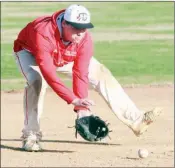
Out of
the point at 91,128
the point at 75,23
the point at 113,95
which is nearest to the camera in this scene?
the point at 75,23

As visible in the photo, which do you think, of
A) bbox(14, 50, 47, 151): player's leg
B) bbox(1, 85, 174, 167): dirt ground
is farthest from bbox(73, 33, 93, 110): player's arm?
bbox(1, 85, 174, 167): dirt ground

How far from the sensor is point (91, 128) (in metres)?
11.1

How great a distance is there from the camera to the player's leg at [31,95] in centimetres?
1142

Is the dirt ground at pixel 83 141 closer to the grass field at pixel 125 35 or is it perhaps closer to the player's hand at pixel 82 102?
the player's hand at pixel 82 102

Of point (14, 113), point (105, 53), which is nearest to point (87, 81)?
point (14, 113)

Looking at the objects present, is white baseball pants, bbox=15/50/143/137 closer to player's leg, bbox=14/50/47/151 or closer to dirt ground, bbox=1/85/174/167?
player's leg, bbox=14/50/47/151

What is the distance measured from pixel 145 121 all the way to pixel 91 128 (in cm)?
80

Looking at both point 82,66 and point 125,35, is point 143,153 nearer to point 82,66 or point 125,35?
point 82,66

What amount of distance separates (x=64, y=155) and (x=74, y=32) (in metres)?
1.56

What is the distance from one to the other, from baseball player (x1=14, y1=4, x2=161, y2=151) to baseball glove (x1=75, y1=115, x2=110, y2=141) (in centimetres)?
10

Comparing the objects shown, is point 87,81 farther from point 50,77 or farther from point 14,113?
point 14,113

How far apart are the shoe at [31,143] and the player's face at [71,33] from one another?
1560 millimetres

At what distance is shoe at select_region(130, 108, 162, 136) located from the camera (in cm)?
1147

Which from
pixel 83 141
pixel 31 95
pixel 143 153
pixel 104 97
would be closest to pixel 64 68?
pixel 31 95
